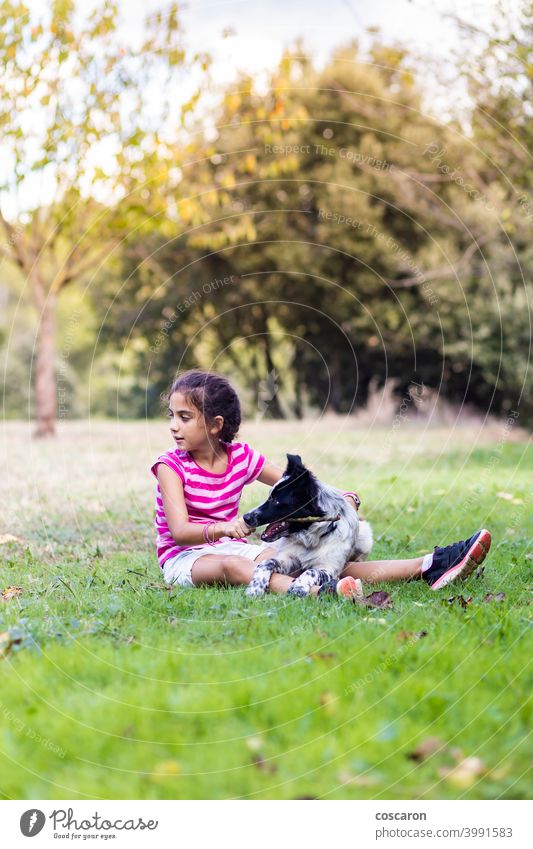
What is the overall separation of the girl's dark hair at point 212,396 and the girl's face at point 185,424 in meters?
0.04

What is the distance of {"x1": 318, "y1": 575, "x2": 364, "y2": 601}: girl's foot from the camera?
5.37 m

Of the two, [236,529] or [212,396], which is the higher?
[212,396]

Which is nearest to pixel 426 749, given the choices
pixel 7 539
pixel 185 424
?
pixel 185 424

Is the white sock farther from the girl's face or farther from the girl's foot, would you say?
the girl's face

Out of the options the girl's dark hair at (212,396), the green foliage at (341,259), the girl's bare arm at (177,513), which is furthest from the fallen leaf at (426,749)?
the green foliage at (341,259)

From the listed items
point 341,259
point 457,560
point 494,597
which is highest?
point 341,259

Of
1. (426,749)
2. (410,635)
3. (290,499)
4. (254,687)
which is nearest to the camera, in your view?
(426,749)

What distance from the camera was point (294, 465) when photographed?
17.8ft

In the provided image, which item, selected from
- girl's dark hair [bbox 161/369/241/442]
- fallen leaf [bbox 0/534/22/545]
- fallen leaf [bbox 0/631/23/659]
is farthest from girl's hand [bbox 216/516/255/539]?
fallen leaf [bbox 0/534/22/545]

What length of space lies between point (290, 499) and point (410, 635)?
1.25 meters

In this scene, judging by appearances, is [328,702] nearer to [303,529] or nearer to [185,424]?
[303,529]

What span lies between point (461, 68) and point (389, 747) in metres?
12.4
